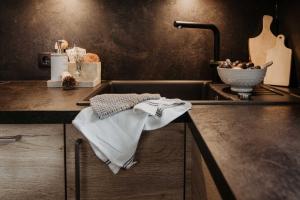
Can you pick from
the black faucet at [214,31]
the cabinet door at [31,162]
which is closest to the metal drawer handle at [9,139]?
the cabinet door at [31,162]

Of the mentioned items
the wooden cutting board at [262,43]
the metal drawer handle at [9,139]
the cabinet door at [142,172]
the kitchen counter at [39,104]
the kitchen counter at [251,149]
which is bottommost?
the cabinet door at [142,172]

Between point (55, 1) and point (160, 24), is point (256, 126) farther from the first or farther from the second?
point (55, 1)

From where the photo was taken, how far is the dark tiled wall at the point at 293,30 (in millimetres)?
1420

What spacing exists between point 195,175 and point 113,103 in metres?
0.29

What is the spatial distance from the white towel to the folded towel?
0.05ft

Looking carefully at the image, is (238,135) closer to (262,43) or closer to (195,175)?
(195,175)

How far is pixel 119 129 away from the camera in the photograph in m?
0.91

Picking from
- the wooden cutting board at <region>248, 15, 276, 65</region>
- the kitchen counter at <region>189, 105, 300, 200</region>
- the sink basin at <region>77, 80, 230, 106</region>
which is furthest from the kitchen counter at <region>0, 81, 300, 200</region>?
the wooden cutting board at <region>248, 15, 276, 65</region>

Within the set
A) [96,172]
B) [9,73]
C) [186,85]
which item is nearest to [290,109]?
[96,172]

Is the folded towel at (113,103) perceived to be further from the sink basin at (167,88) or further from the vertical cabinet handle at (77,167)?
the sink basin at (167,88)

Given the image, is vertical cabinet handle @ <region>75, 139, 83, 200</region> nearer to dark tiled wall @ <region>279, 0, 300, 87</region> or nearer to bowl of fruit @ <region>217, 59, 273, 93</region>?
bowl of fruit @ <region>217, 59, 273, 93</region>

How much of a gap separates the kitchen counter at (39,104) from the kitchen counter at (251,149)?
350 millimetres

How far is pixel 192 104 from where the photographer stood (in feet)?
3.37

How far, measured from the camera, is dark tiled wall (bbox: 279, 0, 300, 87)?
55.9 inches
